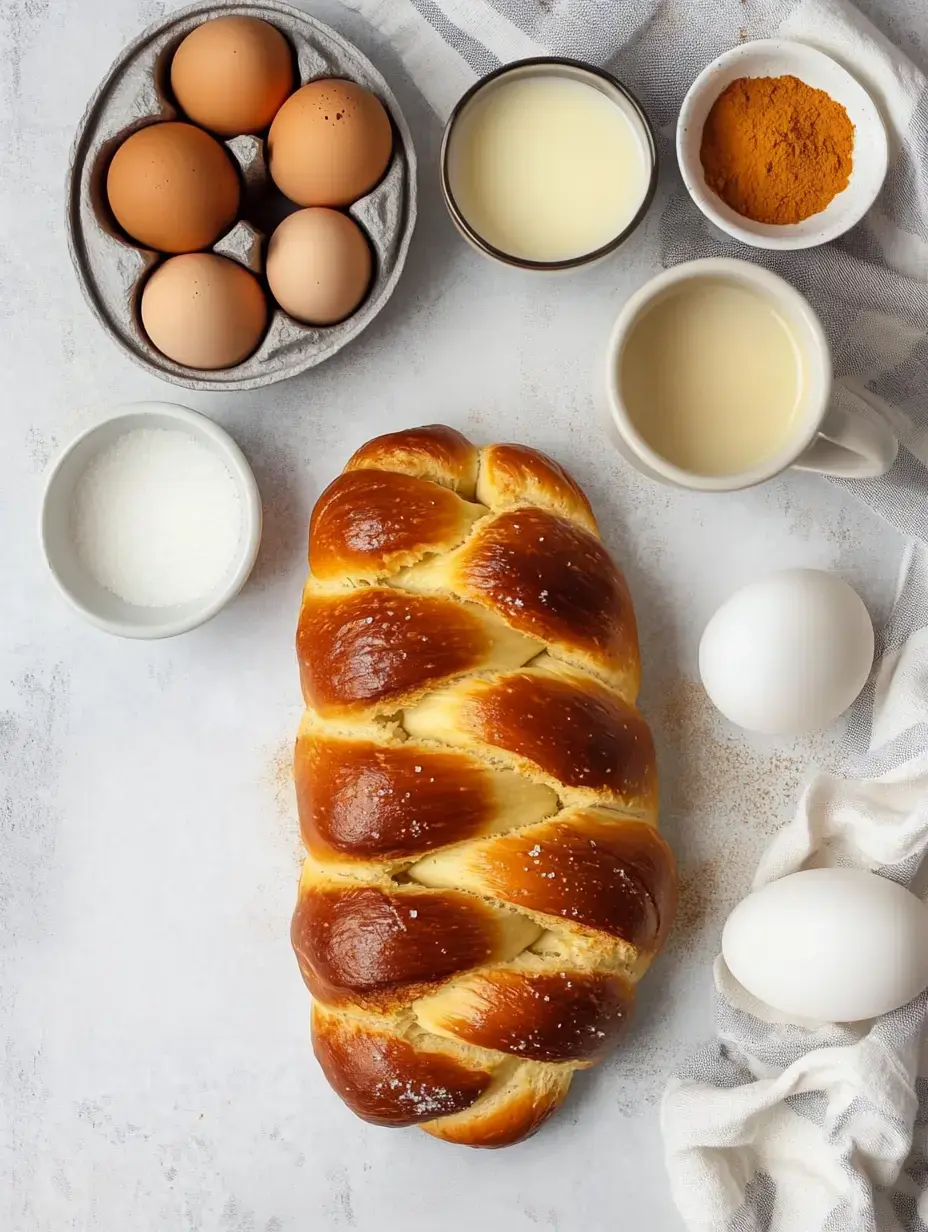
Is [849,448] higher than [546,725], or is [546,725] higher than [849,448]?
[849,448]

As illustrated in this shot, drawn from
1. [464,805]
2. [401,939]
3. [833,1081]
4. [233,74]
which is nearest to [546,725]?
[464,805]

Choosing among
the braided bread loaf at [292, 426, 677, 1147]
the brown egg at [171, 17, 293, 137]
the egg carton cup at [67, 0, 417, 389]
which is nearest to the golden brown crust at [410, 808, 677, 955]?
the braided bread loaf at [292, 426, 677, 1147]

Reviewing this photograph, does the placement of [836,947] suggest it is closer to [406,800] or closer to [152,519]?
[406,800]

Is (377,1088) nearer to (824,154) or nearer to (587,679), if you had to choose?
(587,679)

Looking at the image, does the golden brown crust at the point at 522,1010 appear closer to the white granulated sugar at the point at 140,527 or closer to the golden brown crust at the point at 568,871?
the golden brown crust at the point at 568,871

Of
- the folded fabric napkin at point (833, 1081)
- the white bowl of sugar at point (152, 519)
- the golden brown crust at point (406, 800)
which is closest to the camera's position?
the golden brown crust at point (406, 800)

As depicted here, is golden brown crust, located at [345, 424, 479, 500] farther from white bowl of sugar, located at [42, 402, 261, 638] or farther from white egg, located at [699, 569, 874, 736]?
white egg, located at [699, 569, 874, 736]

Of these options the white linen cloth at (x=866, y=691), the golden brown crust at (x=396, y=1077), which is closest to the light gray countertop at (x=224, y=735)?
the white linen cloth at (x=866, y=691)
